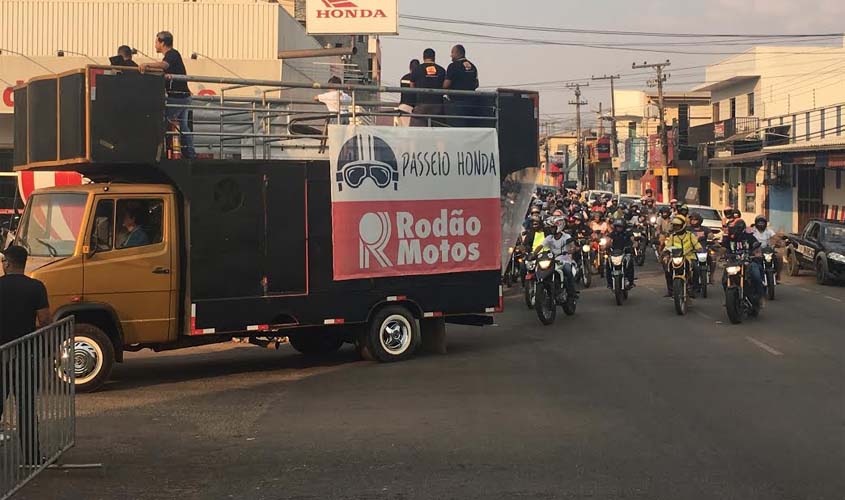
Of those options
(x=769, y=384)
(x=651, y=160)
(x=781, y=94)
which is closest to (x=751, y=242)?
(x=769, y=384)

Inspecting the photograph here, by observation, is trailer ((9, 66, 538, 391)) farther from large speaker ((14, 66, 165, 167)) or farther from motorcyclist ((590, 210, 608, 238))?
motorcyclist ((590, 210, 608, 238))

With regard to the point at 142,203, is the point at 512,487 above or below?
below

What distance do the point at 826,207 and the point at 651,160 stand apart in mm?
29541

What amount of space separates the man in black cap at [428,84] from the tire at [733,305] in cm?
597

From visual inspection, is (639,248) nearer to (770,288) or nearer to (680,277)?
(770,288)

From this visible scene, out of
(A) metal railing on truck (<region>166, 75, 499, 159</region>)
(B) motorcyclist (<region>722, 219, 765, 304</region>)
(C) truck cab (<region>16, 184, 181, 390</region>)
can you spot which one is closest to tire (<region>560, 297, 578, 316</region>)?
(B) motorcyclist (<region>722, 219, 765, 304</region>)

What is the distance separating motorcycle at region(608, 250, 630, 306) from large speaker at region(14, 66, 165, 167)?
35.6ft

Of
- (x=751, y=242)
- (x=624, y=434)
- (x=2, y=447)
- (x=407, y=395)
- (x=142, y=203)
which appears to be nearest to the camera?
(x=2, y=447)

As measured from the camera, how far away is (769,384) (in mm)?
11008

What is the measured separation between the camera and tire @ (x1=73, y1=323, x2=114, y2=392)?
35.9ft

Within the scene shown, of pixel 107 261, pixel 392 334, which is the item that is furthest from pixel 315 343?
pixel 107 261

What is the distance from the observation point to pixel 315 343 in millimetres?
14141

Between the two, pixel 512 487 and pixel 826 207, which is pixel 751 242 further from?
pixel 826 207

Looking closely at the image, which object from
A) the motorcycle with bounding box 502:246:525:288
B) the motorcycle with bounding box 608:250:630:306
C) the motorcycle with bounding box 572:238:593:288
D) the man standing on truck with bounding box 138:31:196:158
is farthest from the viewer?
the motorcycle with bounding box 502:246:525:288
